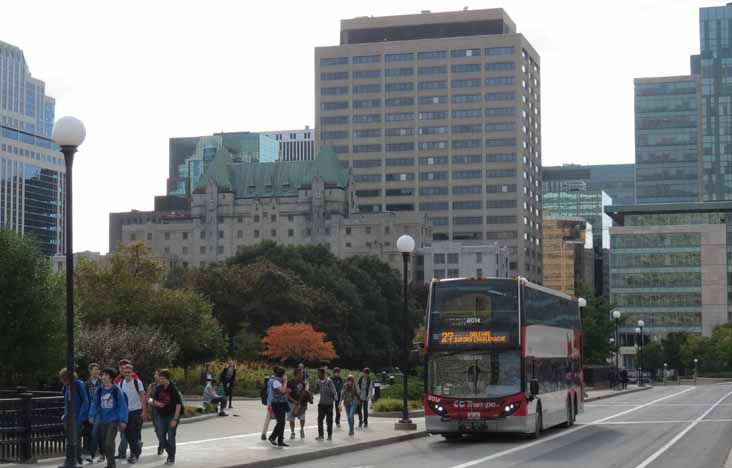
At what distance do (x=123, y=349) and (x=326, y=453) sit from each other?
70.5 ft

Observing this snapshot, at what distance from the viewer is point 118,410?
65.2 ft

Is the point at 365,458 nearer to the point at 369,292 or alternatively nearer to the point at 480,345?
the point at 480,345

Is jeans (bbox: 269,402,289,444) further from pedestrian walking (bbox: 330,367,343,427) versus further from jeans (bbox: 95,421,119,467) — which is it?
pedestrian walking (bbox: 330,367,343,427)

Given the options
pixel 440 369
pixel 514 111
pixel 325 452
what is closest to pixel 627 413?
pixel 440 369

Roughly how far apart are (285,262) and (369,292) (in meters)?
10.5

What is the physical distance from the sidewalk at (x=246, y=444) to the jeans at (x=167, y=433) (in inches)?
12.9

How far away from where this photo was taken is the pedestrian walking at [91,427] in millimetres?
20833

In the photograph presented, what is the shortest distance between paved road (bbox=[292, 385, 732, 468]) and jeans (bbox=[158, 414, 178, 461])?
2.79 meters

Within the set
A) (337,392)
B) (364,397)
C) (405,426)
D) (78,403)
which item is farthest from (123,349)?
(78,403)

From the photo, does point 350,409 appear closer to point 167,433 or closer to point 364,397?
point 364,397

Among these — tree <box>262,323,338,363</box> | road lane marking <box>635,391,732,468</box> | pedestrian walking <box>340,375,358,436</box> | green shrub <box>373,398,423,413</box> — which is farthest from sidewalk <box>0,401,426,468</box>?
tree <box>262,323,338,363</box>

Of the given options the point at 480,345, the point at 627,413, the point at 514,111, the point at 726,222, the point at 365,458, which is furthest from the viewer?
the point at 514,111

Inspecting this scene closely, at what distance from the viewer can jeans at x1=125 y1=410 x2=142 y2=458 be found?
21562mm

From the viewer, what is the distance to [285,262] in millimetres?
115000
